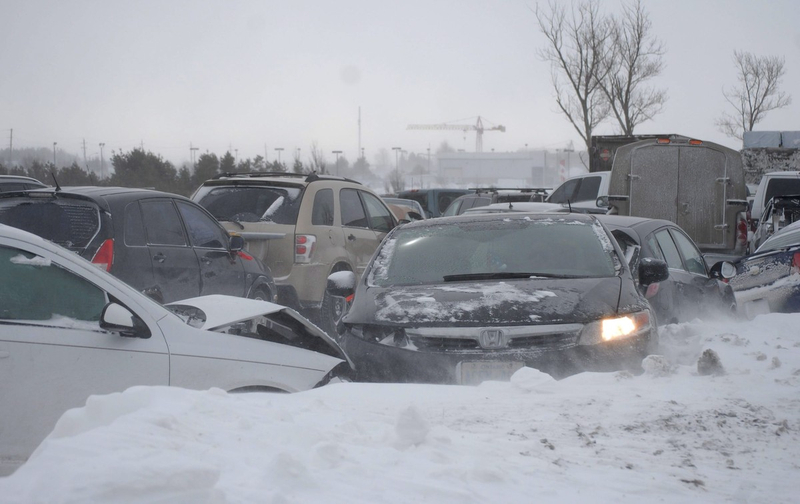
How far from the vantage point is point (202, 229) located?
7.50m

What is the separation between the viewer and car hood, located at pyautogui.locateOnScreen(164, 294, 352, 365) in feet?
14.9

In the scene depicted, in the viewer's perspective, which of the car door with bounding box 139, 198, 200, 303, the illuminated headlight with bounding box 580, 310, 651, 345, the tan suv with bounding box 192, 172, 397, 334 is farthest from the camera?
the tan suv with bounding box 192, 172, 397, 334

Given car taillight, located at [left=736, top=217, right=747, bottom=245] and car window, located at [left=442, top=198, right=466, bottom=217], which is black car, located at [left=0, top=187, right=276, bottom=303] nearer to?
car taillight, located at [left=736, top=217, right=747, bottom=245]

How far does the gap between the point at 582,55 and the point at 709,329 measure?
24738 mm

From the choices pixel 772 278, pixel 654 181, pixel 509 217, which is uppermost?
pixel 654 181

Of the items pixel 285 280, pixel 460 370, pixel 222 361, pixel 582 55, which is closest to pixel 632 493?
pixel 460 370

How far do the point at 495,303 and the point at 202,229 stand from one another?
3.75 meters

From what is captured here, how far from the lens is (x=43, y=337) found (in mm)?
3500

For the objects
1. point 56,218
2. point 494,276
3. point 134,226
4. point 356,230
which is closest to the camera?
point 494,276

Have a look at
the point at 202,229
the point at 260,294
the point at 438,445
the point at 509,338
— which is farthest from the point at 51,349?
the point at 260,294

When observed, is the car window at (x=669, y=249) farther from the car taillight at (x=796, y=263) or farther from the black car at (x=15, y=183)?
the black car at (x=15, y=183)

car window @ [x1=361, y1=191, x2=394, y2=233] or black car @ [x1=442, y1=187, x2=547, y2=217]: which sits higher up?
car window @ [x1=361, y1=191, x2=394, y2=233]

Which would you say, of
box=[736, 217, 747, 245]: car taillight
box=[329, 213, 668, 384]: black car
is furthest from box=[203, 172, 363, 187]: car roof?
box=[736, 217, 747, 245]: car taillight

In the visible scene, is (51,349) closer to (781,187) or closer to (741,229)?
(741,229)
